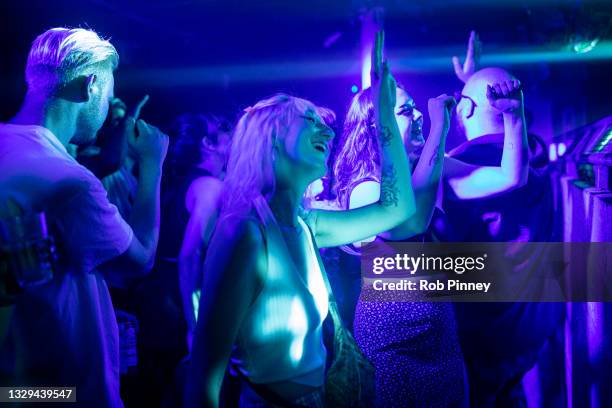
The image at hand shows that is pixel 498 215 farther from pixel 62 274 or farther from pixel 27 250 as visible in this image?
pixel 27 250

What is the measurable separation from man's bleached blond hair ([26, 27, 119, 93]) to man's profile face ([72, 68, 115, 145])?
0.05m

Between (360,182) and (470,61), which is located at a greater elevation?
(470,61)

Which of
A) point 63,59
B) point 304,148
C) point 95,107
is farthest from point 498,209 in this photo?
point 63,59

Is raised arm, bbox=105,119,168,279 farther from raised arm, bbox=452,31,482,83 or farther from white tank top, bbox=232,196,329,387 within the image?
raised arm, bbox=452,31,482,83

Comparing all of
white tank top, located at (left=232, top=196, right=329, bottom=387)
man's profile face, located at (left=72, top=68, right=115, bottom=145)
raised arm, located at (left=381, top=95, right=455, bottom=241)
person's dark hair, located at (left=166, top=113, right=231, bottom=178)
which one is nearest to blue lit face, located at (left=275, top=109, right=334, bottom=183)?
white tank top, located at (left=232, top=196, right=329, bottom=387)

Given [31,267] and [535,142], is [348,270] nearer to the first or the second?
[535,142]

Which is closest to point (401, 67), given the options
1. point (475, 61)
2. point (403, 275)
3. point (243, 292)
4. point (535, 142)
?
point (475, 61)

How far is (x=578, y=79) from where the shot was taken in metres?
2.54

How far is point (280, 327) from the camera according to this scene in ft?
6.09

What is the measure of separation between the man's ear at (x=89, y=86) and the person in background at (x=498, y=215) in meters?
1.59

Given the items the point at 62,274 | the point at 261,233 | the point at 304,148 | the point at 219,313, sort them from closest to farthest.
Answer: the point at 219,313 < the point at 261,233 < the point at 304,148 < the point at 62,274

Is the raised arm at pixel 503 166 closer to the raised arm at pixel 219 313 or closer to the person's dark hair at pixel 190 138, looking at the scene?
the person's dark hair at pixel 190 138

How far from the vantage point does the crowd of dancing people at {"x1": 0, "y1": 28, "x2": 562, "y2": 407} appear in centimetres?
184

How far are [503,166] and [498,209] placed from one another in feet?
0.66
